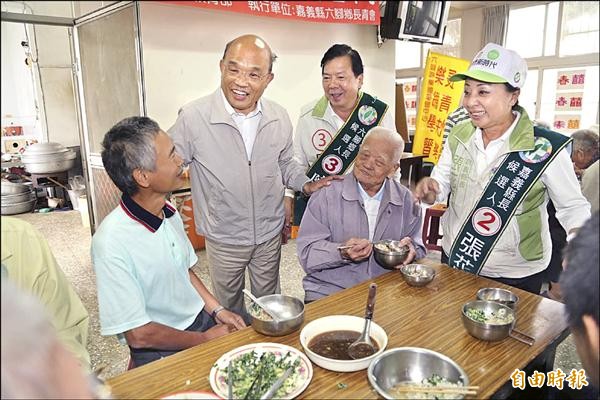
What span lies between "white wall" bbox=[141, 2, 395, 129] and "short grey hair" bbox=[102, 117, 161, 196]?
2899 millimetres

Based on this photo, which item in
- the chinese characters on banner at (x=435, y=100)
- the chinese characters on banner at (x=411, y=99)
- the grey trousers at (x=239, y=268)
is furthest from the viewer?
the chinese characters on banner at (x=411, y=99)

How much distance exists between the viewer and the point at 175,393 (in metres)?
1.12

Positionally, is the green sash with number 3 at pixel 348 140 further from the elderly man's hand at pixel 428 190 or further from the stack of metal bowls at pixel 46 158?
the stack of metal bowls at pixel 46 158

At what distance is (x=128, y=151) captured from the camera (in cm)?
151

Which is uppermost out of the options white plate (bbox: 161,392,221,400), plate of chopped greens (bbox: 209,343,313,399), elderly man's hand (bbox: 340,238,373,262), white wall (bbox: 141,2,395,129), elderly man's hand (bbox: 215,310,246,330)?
white wall (bbox: 141,2,395,129)

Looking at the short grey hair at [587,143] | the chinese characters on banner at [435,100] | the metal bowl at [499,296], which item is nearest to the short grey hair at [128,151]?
the metal bowl at [499,296]

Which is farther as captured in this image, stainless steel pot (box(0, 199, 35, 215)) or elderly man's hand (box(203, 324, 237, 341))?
elderly man's hand (box(203, 324, 237, 341))

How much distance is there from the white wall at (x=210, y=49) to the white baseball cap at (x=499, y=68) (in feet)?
10.6

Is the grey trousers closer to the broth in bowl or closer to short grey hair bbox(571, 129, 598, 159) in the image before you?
the broth in bowl

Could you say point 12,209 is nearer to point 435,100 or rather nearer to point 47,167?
point 47,167

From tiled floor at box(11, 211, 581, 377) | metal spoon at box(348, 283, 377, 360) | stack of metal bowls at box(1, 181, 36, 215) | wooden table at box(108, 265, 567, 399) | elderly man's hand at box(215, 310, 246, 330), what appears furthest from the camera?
tiled floor at box(11, 211, 581, 377)

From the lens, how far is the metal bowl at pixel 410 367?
1188mm

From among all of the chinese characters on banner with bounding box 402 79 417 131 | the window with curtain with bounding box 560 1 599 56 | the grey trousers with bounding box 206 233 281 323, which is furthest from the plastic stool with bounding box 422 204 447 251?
the chinese characters on banner with bounding box 402 79 417 131

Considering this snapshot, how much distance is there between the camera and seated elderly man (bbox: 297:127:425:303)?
6.73ft
